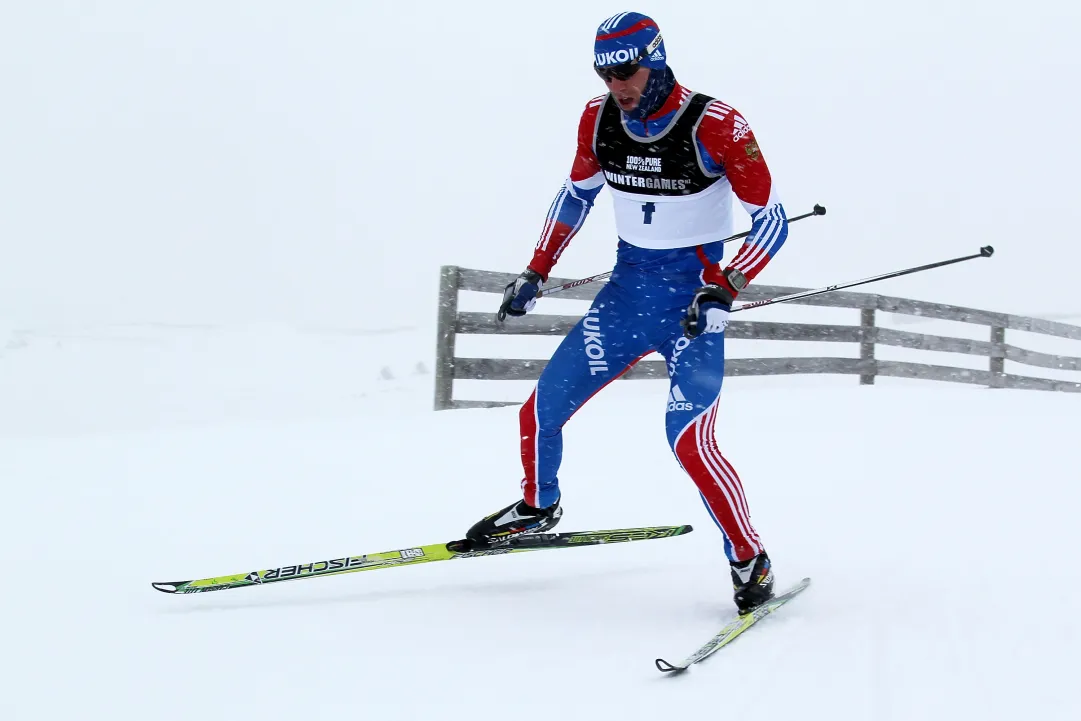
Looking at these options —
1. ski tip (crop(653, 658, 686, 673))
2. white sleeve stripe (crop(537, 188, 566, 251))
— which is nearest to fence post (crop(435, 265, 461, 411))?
white sleeve stripe (crop(537, 188, 566, 251))

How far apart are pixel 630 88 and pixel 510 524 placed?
1729mm

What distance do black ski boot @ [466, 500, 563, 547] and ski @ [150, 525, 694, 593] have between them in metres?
0.02

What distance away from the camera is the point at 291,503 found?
16.0ft

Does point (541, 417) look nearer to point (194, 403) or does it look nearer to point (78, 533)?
point (78, 533)

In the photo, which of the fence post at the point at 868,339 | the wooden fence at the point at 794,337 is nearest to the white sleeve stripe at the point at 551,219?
the wooden fence at the point at 794,337

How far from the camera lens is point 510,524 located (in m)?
3.74

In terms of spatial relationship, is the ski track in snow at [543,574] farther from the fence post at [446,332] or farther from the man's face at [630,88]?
the man's face at [630,88]

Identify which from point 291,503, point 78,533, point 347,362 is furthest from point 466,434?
point 347,362

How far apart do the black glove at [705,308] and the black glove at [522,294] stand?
0.80 meters

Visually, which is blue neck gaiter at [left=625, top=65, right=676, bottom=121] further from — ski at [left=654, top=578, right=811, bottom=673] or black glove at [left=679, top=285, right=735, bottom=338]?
ski at [left=654, top=578, right=811, bottom=673]

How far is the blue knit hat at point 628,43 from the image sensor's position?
3.21m

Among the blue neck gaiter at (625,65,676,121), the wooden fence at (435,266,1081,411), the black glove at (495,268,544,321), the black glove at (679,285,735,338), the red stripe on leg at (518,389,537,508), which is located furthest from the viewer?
the wooden fence at (435,266,1081,411)

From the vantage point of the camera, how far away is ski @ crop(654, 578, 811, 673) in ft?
9.02

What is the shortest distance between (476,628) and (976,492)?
3.32 metres
